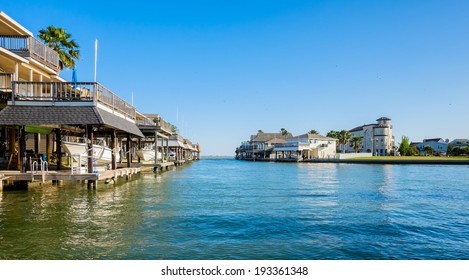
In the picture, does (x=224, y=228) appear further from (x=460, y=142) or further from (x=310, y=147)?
(x=460, y=142)

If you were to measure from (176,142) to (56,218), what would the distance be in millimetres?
47597

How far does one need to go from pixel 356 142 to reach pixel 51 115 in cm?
12583

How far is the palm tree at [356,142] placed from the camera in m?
128

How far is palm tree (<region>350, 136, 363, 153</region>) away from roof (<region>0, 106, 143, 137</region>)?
121m

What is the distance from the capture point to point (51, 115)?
18.8m

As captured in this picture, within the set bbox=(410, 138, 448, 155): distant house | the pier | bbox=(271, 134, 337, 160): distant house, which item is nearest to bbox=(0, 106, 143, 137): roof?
the pier

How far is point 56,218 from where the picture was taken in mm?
12445

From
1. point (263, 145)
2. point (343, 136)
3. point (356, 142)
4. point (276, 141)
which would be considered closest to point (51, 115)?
point (276, 141)

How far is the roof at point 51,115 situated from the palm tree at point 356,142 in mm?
120673

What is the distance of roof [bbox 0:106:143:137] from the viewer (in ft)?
59.8

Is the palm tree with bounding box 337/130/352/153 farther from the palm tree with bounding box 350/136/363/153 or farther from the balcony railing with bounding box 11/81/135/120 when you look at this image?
the balcony railing with bounding box 11/81/135/120

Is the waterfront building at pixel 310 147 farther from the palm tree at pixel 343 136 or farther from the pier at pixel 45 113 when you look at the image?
the pier at pixel 45 113

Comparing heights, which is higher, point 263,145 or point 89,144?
point 263,145
